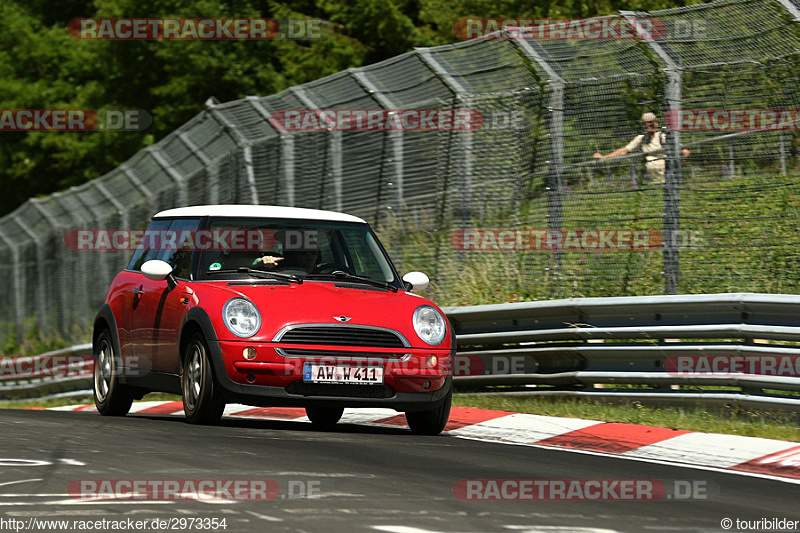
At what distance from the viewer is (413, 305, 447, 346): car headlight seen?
32.6 ft

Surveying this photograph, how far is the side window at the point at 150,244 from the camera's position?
457 inches

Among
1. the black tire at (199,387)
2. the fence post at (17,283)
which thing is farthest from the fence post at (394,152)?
the fence post at (17,283)

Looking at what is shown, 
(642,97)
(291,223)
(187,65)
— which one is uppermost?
(187,65)

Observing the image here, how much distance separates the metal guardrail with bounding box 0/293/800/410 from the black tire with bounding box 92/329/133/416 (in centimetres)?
A: 294

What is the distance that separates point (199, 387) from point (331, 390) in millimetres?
1006

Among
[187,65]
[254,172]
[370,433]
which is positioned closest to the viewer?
[370,433]

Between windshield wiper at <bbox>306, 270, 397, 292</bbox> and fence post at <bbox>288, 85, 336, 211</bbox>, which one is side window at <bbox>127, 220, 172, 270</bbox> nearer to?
windshield wiper at <bbox>306, 270, 397, 292</bbox>

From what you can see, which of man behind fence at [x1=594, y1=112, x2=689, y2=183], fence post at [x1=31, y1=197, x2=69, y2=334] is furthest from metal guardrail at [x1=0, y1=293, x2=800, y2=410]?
fence post at [x1=31, y1=197, x2=69, y2=334]

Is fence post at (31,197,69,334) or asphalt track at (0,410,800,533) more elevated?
fence post at (31,197,69,334)

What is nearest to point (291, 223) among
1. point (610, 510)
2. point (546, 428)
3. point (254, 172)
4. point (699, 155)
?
point (546, 428)

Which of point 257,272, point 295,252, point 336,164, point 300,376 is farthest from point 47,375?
point 300,376

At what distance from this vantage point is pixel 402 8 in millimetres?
33125

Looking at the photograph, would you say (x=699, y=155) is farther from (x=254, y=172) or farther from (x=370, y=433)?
(x=254, y=172)

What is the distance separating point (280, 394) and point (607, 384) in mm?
2984
